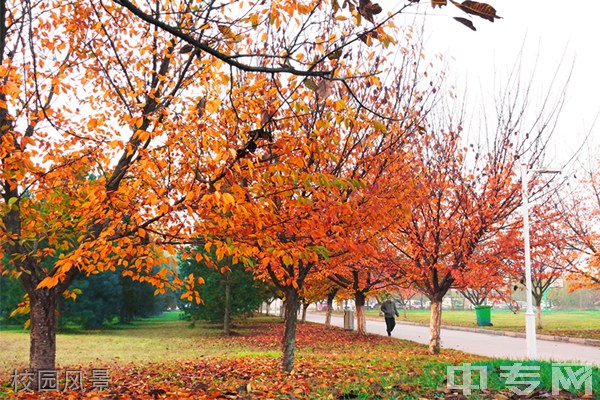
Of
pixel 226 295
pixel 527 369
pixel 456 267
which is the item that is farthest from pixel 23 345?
pixel 527 369

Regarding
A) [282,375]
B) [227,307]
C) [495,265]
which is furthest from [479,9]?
[227,307]

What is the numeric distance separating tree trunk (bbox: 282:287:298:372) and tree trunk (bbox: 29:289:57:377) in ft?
12.8

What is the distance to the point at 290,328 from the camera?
9.30 metres

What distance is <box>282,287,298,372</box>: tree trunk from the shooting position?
9078 mm

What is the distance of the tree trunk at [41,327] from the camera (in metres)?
7.01

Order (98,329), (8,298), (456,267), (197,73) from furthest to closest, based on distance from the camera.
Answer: (98,329)
(8,298)
(456,267)
(197,73)

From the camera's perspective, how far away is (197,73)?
23.3 feet

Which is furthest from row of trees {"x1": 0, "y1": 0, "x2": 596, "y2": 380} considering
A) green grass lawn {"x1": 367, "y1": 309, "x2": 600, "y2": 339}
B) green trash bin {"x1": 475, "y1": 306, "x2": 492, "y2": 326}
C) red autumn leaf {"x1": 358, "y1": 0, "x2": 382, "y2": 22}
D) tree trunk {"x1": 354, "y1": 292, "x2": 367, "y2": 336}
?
green trash bin {"x1": 475, "y1": 306, "x2": 492, "y2": 326}

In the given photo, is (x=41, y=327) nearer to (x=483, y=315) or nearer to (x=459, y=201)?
(x=459, y=201)

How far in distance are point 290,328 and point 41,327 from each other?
4.20 metres

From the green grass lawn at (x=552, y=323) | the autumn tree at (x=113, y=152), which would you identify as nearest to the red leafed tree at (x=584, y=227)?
the green grass lawn at (x=552, y=323)

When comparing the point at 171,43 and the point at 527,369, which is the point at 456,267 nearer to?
the point at 527,369

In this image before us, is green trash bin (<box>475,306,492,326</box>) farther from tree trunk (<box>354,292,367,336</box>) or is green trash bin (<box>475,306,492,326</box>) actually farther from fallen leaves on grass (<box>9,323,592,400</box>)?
fallen leaves on grass (<box>9,323,592,400</box>)

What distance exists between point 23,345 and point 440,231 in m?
18.3
